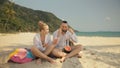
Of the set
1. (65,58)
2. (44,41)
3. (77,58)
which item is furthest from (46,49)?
(77,58)

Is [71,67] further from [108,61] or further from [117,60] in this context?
[117,60]

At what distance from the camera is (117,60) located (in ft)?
21.5

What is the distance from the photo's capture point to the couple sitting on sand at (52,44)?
570 centimetres

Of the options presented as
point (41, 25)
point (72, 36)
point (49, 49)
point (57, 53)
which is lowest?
point (57, 53)

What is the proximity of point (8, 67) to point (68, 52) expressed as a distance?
187 cm

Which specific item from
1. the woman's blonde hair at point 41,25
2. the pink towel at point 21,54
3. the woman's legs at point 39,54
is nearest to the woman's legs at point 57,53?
the woman's legs at point 39,54

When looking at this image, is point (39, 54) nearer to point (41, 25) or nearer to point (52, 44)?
point (52, 44)

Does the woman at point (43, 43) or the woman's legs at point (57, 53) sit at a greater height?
the woman at point (43, 43)

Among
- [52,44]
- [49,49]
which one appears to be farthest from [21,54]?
[52,44]

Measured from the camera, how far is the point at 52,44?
19.1 feet

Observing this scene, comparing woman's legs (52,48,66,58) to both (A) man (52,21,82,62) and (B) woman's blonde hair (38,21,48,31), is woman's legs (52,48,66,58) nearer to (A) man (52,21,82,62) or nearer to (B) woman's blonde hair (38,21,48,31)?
(A) man (52,21,82,62)

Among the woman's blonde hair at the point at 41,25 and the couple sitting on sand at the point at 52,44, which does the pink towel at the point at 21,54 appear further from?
the woman's blonde hair at the point at 41,25

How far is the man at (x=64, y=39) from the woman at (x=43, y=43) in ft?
0.83

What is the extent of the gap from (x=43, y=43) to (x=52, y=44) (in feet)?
0.87
